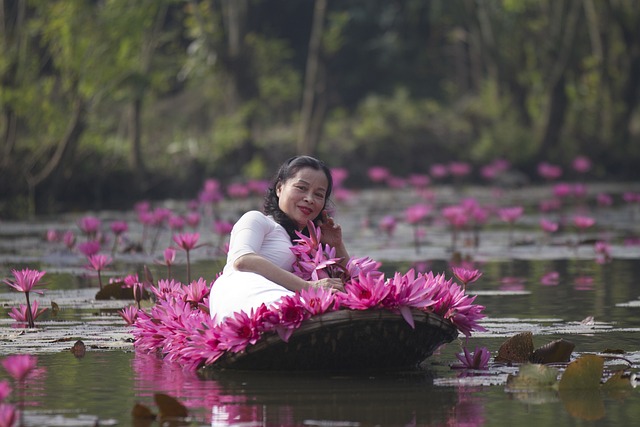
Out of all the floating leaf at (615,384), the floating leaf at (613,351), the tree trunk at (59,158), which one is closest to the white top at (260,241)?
the floating leaf at (613,351)

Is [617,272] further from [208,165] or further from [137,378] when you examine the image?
[208,165]

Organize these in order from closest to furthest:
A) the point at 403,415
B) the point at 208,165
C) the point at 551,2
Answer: the point at 403,415 < the point at 208,165 < the point at 551,2

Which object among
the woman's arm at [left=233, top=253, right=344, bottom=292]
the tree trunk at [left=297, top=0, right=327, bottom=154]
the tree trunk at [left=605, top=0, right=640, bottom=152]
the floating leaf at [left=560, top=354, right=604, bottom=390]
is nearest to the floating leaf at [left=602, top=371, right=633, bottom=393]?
the floating leaf at [left=560, top=354, right=604, bottom=390]

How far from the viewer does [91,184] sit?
2359 centimetres

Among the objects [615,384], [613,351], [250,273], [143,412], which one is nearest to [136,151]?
[250,273]

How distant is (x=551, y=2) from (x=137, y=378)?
27.5 meters

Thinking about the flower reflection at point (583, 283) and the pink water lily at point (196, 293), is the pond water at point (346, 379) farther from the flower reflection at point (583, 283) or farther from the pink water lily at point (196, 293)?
the pink water lily at point (196, 293)

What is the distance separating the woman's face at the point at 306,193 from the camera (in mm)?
6859

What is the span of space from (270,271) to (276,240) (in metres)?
0.34

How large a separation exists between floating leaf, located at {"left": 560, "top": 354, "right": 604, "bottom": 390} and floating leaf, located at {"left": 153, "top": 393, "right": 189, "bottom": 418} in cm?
166

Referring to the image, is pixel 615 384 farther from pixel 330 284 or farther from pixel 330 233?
pixel 330 233

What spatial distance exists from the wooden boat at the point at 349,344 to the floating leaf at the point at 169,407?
1.03m

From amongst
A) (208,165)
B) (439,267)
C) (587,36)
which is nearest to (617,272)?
(439,267)

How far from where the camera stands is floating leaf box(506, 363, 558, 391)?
19.3ft
